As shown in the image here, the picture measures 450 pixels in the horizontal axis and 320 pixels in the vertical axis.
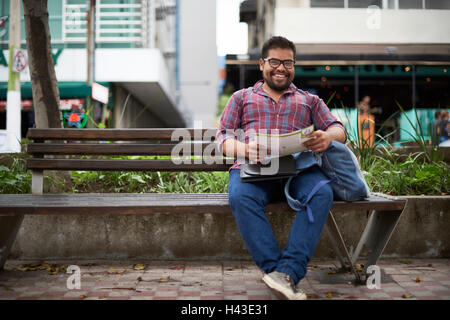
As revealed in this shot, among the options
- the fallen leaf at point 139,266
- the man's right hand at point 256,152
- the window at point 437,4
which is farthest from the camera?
the window at point 437,4

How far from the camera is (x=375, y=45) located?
50.5ft

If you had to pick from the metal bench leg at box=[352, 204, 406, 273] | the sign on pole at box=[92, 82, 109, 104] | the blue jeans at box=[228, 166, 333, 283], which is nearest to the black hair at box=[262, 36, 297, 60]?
the blue jeans at box=[228, 166, 333, 283]

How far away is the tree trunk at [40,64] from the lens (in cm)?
449

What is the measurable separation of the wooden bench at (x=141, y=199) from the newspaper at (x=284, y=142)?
0.37m

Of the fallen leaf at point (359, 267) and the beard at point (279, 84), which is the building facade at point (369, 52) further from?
the beard at point (279, 84)

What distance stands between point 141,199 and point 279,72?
1.28 meters

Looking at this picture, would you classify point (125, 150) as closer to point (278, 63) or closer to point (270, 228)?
point (278, 63)

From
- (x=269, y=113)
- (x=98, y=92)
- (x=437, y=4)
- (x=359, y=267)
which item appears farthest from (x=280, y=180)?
(x=437, y=4)

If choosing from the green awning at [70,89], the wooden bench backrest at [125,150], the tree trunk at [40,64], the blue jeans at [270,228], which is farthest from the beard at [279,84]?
the green awning at [70,89]

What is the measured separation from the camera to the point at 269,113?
10.0 ft

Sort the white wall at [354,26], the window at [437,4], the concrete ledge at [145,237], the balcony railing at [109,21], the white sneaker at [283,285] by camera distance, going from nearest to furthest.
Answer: the white sneaker at [283,285] → the concrete ledge at [145,237] → the balcony railing at [109,21] → the white wall at [354,26] → the window at [437,4]

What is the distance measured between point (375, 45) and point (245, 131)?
45.2ft

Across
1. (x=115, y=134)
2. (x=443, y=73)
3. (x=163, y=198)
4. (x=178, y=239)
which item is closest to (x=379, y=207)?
(x=163, y=198)

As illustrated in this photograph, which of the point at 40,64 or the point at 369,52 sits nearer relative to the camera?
the point at 40,64
